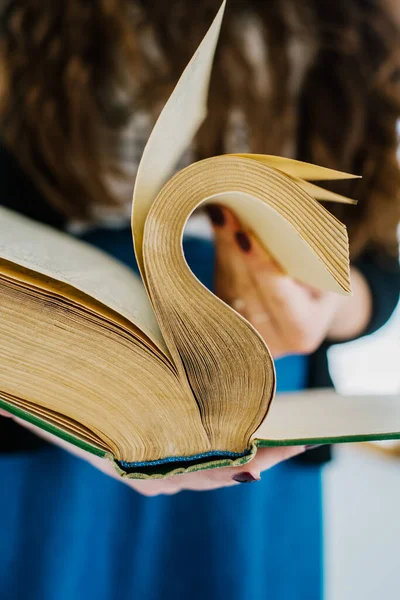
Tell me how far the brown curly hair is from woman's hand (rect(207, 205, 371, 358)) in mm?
306

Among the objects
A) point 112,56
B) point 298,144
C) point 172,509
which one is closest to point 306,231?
point 172,509

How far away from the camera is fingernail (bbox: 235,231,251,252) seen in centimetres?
54

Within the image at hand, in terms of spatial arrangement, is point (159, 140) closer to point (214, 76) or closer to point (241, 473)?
point (241, 473)

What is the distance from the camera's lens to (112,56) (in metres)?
0.95

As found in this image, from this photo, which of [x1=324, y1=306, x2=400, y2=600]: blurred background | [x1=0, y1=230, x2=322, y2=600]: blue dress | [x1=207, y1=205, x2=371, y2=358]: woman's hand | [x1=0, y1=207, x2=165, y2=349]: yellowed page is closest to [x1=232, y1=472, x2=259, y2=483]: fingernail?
[x1=0, y1=207, x2=165, y2=349]: yellowed page

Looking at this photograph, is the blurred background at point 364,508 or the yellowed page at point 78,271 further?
the blurred background at point 364,508

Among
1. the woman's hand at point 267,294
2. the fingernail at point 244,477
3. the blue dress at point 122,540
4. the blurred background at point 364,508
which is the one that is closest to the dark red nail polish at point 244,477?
the fingernail at point 244,477

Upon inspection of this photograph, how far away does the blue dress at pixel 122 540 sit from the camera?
68cm

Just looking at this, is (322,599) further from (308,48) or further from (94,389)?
(308,48)

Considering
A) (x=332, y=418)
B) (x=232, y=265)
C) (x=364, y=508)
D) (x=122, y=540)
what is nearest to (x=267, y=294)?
(x=232, y=265)

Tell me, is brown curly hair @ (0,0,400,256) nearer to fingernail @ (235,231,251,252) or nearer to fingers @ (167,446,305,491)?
fingernail @ (235,231,251,252)

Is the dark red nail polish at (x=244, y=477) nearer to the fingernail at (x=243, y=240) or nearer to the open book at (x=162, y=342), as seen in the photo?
the open book at (x=162, y=342)

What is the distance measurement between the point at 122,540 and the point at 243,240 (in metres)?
0.48

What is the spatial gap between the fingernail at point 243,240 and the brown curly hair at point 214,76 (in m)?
0.37
